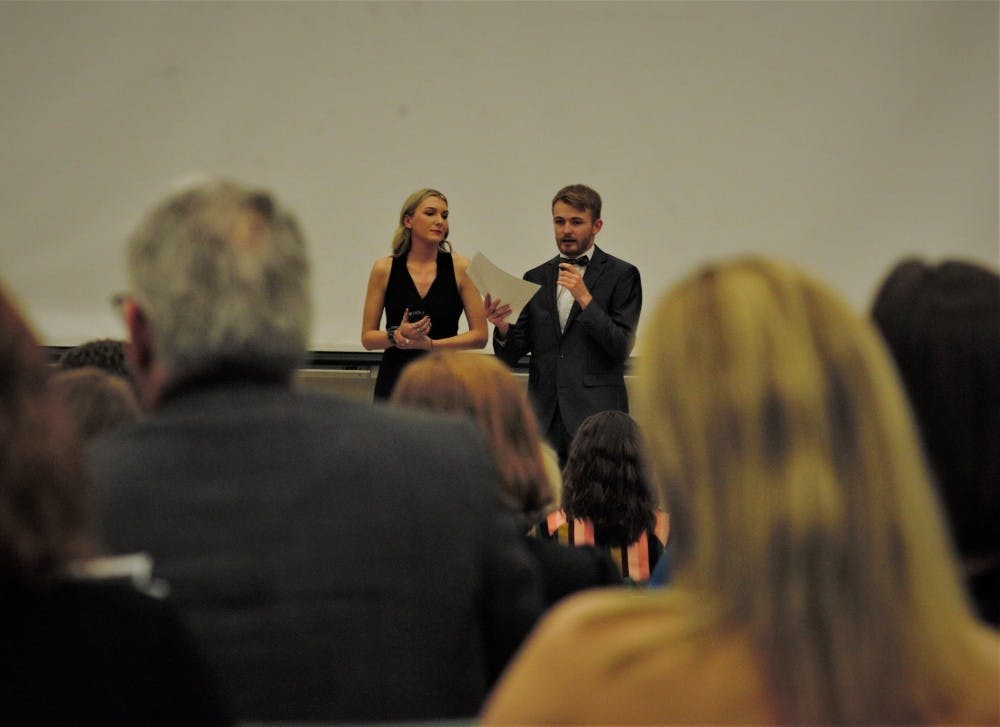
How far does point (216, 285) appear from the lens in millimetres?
1375

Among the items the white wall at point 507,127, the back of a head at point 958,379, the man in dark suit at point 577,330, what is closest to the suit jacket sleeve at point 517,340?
the man in dark suit at point 577,330

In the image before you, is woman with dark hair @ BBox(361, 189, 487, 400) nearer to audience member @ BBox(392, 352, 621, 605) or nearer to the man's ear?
audience member @ BBox(392, 352, 621, 605)

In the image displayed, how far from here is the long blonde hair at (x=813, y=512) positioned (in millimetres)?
944

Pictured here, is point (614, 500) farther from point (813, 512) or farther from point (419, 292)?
point (419, 292)

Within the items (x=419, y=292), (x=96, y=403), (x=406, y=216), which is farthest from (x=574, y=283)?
(x=96, y=403)

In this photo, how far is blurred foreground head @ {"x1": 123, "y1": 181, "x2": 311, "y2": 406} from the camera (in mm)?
1374

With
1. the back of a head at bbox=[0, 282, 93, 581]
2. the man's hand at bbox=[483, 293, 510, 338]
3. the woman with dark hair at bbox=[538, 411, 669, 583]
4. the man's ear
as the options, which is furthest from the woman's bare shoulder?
the back of a head at bbox=[0, 282, 93, 581]

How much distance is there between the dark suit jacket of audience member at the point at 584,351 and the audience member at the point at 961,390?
3.62 m

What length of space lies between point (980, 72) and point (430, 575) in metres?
5.54

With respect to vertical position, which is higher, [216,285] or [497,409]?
[216,285]

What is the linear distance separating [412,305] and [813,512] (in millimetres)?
4162

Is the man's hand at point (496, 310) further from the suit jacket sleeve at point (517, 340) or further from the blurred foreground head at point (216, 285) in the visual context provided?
the blurred foreground head at point (216, 285)

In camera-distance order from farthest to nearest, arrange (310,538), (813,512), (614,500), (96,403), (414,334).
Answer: (414,334)
(614,500)
(96,403)
(310,538)
(813,512)

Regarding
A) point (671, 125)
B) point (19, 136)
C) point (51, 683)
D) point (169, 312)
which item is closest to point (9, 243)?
point (19, 136)
